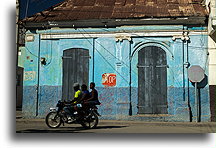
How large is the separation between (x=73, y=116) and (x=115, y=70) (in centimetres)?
146

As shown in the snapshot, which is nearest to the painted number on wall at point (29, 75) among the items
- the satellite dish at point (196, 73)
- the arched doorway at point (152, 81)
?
the arched doorway at point (152, 81)

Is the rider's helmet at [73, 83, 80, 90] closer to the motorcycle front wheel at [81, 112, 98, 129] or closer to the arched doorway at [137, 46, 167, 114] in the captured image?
the motorcycle front wheel at [81, 112, 98, 129]

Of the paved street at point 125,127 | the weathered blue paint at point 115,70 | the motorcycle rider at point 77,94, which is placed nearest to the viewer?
the paved street at point 125,127

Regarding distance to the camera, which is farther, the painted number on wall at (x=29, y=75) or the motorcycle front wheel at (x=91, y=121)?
the painted number on wall at (x=29, y=75)

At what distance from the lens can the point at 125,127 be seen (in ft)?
21.0

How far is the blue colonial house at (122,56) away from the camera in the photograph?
705cm

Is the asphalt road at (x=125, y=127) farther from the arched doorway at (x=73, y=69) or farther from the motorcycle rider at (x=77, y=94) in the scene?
the arched doorway at (x=73, y=69)

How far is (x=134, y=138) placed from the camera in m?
5.89

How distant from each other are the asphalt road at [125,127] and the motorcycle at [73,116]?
0.10 meters

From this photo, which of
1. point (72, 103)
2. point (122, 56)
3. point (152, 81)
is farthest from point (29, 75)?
point (152, 81)

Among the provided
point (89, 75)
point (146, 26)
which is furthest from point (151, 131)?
point (146, 26)

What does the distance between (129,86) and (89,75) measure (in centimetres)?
90

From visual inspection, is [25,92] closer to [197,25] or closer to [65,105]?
[65,105]

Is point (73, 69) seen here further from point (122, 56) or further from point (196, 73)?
point (196, 73)
